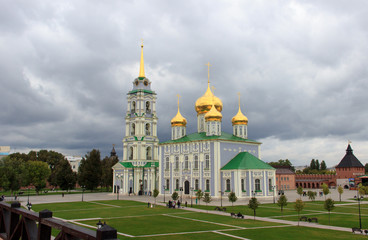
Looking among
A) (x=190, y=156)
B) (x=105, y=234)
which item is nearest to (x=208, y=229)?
(x=105, y=234)

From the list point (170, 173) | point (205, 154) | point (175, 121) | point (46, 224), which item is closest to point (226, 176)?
point (205, 154)

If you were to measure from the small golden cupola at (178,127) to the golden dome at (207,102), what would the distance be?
12.8 feet

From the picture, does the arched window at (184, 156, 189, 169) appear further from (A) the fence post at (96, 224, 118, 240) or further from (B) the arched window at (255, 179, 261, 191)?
(A) the fence post at (96, 224, 118, 240)

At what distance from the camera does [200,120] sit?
64.6 meters

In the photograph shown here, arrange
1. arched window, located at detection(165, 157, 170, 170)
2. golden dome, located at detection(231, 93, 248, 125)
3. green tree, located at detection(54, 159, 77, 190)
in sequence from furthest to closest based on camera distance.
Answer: green tree, located at detection(54, 159, 77, 190)
golden dome, located at detection(231, 93, 248, 125)
arched window, located at detection(165, 157, 170, 170)

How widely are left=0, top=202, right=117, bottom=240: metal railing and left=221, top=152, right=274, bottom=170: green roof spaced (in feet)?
138

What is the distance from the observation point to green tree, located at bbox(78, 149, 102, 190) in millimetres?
73188

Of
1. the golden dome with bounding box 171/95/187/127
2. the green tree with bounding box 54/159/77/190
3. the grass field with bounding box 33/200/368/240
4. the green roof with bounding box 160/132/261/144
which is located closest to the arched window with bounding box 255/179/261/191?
the green roof with bounding box 160/132/261/144

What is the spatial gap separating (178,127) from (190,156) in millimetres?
9905

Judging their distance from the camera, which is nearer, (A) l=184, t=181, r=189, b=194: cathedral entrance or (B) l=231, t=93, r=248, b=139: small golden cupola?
(A) l=184, t=181, r=189, b=194: cathedral entrance

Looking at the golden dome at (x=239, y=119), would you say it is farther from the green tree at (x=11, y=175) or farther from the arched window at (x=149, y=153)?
the green tree at (x=11, y=175)

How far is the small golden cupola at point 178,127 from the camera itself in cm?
6561

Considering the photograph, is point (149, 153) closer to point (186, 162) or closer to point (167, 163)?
point (167, 163)

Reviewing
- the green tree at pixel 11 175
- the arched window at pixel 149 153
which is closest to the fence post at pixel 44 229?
the green tree at pixel 11 175
